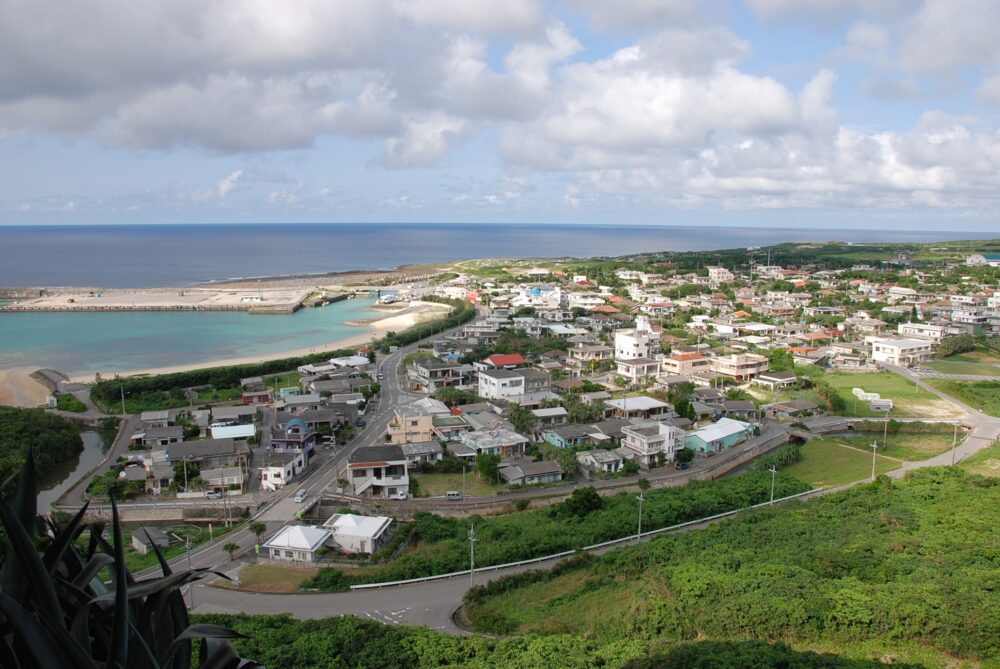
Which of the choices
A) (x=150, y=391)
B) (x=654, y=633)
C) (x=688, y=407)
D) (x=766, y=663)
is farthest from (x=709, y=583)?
(x=150, y=391)

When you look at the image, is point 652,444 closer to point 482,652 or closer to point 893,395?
point 482,652

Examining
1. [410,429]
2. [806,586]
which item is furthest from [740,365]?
[806,586]

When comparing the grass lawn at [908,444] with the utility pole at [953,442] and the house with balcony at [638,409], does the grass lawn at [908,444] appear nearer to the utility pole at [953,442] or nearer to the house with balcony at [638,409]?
the utility pole at [953,442]

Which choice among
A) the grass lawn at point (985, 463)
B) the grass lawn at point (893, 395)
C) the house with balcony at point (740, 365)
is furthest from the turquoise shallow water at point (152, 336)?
the grass lawn at point (985, 463)

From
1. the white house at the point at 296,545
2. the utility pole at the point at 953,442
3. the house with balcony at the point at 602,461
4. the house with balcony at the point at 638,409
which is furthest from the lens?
the house with balcony at the point at 638,409

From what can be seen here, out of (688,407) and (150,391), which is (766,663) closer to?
(688,407)

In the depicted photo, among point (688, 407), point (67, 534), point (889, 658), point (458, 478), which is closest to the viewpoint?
point (67, 534)
